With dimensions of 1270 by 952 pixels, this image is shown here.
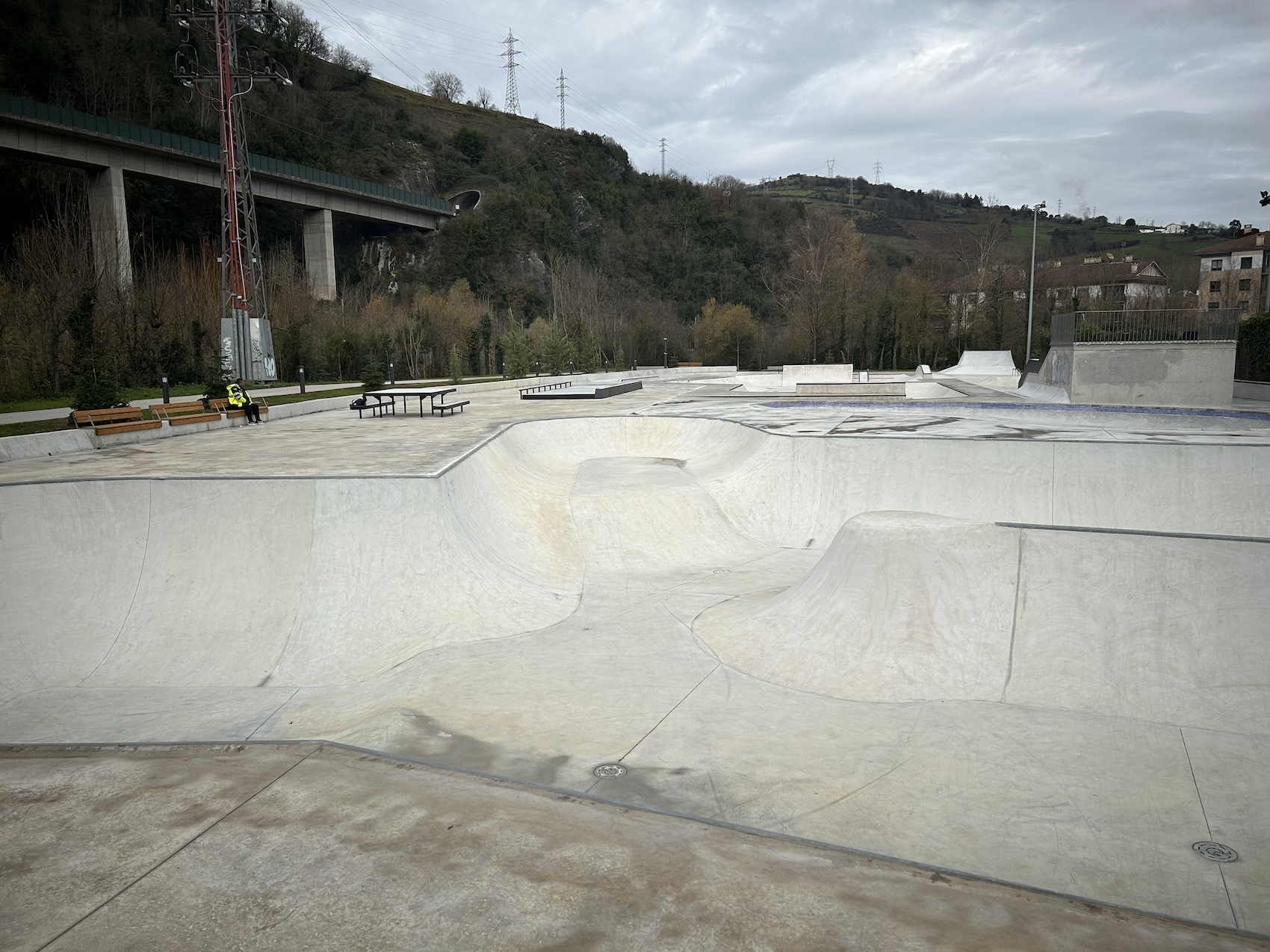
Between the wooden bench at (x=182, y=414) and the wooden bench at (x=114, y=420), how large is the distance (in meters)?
0.33

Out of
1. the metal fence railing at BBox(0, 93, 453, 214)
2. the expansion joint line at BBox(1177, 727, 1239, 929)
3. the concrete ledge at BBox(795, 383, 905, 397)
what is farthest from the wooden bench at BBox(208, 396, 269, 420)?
the metal fence railing at BBox(0, 93, 453, 214)

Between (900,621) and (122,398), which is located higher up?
(122,398)

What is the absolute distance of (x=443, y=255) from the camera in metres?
67.1

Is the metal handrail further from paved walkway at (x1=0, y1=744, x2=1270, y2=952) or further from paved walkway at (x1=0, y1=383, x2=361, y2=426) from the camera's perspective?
paved walkway at (x1=0, y1=744, x2=1270, y2=952)

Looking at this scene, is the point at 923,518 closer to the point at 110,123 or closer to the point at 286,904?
the point at 286,904

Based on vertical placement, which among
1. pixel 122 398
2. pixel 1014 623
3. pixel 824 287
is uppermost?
pixel 824 287

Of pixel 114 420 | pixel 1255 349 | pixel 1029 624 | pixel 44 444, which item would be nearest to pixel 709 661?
pixel 1029 624

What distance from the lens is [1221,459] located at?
1169 cm

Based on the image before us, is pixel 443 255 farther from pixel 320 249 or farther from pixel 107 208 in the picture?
pixel 107 208

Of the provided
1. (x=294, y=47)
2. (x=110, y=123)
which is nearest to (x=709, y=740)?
(x=110, y=123)

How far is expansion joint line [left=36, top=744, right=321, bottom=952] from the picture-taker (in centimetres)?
338

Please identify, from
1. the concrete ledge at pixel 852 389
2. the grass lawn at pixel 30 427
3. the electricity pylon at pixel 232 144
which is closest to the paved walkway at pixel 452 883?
the grass lawn at pixel 30 427

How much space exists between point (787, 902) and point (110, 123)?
43821 mm

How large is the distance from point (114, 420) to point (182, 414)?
214cm
